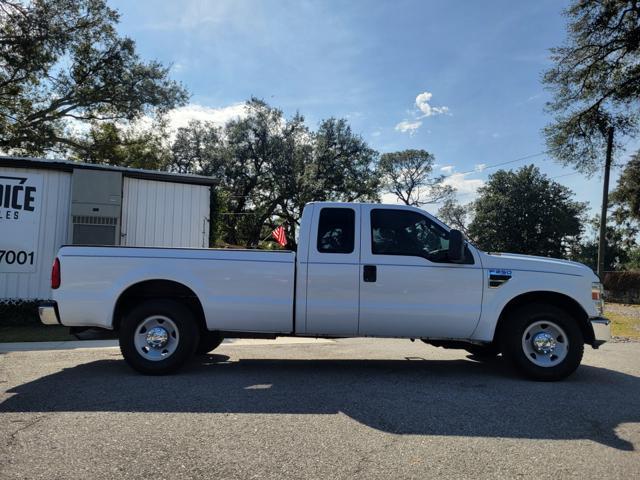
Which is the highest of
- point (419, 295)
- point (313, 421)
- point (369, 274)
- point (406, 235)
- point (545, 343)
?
point (406, 235)

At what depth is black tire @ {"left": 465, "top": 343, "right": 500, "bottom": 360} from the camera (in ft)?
21.7

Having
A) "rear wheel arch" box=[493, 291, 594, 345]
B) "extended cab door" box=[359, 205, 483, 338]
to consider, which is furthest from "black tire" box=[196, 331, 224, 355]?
"rear wheel arch" box=[493, 291, 594, 345]

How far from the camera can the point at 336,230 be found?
6.22 meters

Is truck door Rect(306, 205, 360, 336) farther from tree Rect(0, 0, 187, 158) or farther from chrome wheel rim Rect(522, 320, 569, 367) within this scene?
tree Rect(0, 0, 187, 158)

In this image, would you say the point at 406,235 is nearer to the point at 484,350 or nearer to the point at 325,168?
the point at 484,350

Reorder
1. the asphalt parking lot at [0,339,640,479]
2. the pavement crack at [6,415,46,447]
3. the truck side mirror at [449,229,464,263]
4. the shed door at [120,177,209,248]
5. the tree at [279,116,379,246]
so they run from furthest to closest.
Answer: the tree at [279,116,379,246]
the shed door at [120,177,209,248]
the truck side mirror at [449,229,464,263]
the pavement crack at [6,415,46,447]
the asphalt parking lot at [0,339,640,479]

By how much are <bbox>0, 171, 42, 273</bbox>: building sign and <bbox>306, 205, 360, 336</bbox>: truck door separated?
8.20m

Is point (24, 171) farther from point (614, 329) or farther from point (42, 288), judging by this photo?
point (614, 329)

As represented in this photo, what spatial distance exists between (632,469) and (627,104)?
23.1m

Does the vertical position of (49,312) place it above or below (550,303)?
below

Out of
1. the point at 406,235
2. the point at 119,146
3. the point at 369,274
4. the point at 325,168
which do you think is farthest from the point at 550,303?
the point at 325,168

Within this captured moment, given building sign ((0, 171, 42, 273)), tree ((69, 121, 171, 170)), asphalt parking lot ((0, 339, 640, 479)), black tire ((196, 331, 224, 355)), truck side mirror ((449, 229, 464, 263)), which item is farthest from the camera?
tree ((69, 121, 171, 170))

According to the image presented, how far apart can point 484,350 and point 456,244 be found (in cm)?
215

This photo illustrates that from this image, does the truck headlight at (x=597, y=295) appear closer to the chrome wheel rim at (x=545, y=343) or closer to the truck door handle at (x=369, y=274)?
the chrome wheel rim at (x=545, y=343)
